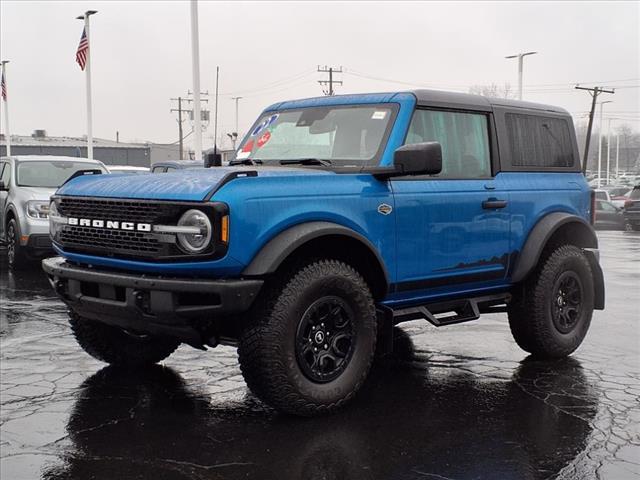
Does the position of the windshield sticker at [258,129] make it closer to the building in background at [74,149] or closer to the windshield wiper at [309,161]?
the windshield wiper at [309,161]

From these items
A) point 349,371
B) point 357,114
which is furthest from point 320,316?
point 357,114

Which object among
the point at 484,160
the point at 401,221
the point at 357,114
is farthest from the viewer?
the point at 484,160

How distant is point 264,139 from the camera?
6.02 m

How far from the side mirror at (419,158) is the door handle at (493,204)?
0.90m

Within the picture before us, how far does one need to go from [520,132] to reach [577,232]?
40.7 inches

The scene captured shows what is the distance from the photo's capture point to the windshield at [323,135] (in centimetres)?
529

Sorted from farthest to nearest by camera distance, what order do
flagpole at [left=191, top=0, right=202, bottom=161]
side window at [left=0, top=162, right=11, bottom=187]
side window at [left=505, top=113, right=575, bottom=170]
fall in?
flagpole at [left=191, top=0, right=202, bottom=161] → side window at [left=0, top=162, right=11, bottom=187] → side window at [left=505, top=113, right=575, bottom=170]

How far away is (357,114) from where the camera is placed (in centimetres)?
551

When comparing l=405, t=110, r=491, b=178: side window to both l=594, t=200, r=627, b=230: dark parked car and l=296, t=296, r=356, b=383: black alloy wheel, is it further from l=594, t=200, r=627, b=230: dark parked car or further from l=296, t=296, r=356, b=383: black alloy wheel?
l=594, t=200, r=627, b=230: dark parked car

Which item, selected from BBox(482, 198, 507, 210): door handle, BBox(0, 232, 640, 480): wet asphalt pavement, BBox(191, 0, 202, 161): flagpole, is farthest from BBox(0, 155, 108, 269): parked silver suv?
BBox(191, 0, 202, 161): flagpole

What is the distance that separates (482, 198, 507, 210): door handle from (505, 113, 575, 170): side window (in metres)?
0.48

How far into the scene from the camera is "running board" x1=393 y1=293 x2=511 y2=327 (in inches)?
208

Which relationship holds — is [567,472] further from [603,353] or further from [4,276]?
[4,276]

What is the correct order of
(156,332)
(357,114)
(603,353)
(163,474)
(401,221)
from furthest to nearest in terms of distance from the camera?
(603,353) < (357,114) < (401,221) < (156,332) < (163,474)
